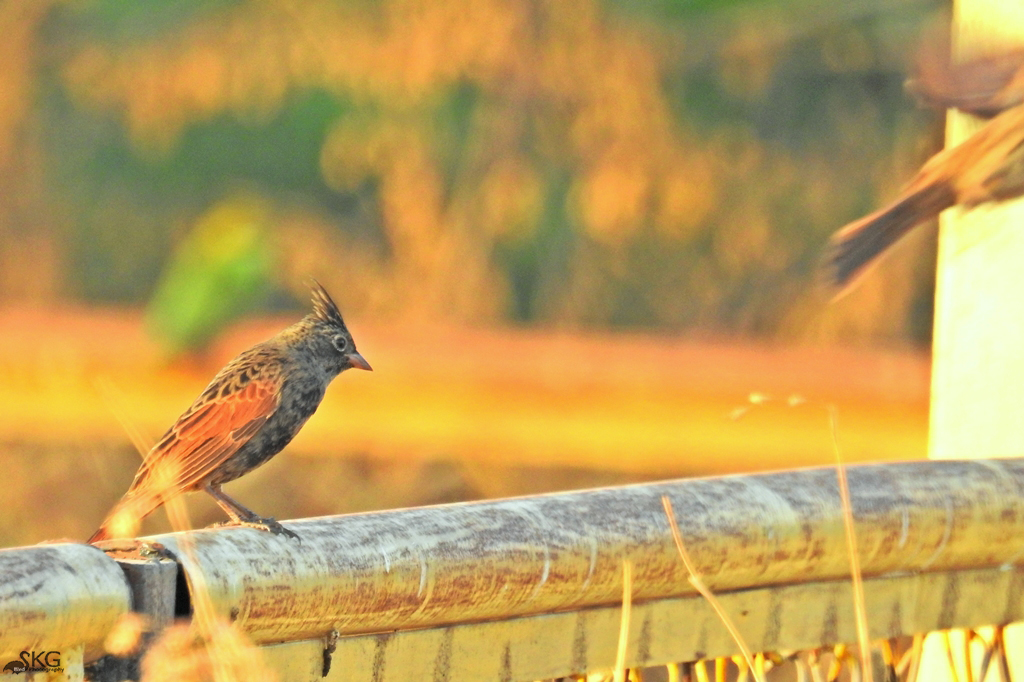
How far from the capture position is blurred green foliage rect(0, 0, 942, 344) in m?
10.7

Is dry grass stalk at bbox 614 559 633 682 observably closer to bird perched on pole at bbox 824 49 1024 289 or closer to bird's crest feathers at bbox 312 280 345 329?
bird perched on pole at bbox 824 49 1024 289

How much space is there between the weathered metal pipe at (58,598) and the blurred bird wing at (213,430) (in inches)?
40.7

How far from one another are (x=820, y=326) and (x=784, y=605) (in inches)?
348

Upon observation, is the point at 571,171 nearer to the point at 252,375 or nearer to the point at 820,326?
the point at 820,326

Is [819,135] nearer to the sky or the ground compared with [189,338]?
nearer to the sky

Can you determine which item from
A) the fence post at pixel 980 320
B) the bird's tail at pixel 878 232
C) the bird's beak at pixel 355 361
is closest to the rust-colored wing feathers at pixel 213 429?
the bird's beak at pixel 355 361

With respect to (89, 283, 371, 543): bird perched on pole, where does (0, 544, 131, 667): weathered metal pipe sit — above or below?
below

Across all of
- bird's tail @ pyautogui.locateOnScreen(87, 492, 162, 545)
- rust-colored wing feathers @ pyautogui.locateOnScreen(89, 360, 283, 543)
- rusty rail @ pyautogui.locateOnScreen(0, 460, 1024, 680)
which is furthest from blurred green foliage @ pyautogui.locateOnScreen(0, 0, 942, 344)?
rusty rail @ pyautogui.locateOnScreen(0, 460, 1024, 680)

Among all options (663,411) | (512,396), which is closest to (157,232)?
Result: (512,396)

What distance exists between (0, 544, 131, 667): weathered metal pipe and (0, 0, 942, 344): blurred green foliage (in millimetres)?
8930

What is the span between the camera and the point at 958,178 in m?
2.60

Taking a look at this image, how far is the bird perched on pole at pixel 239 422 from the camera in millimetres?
2572

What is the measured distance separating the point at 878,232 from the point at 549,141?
8.49 metres

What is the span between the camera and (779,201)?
11086 millimetres
